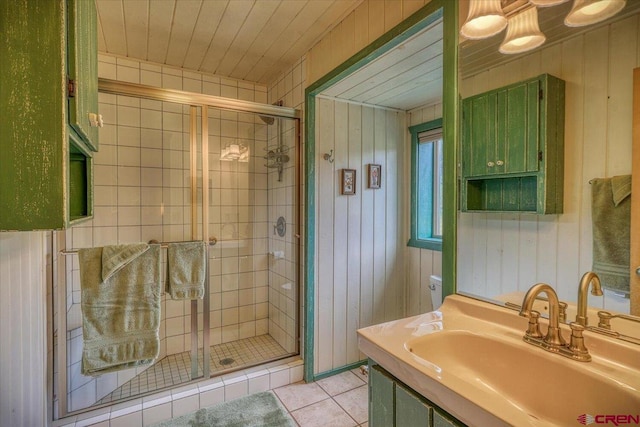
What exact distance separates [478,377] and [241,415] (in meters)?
1.48

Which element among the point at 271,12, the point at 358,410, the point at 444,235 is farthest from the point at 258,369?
the point at 271,12

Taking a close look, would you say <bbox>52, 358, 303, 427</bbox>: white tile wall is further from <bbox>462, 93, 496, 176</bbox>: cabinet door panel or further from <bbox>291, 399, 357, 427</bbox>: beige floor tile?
<bbox>462, 93, 496, 176</bbox>: cabinet door panel

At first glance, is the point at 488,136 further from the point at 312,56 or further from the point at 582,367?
the point at 312,56

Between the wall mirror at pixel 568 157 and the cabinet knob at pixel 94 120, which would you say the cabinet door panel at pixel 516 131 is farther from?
the cabinet knob at pixel 94 120

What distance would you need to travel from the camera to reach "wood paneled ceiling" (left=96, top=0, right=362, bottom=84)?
1.69 meters

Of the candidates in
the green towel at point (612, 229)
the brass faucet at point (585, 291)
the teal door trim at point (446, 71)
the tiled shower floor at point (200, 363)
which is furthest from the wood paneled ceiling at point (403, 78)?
the tiled shower floor at point (200, 363)

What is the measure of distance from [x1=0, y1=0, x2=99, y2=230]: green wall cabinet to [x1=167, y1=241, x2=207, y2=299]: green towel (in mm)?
1194

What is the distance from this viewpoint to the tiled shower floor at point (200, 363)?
1920 millimetres

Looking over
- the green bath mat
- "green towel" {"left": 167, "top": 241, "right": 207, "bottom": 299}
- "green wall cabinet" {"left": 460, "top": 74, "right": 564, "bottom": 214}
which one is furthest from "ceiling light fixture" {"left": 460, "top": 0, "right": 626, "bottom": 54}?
the green bath mat

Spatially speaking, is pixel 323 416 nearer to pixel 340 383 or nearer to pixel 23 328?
pixel 340 383

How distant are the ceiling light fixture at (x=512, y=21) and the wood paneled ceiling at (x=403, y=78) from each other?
23 cm

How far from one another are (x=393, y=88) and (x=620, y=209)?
5.21ft

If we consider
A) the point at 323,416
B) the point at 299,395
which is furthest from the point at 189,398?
the point at 323,416

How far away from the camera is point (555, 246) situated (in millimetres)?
992
